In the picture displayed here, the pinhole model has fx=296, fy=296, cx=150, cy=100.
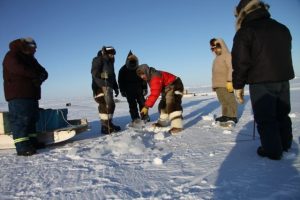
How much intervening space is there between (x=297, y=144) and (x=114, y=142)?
2.88m

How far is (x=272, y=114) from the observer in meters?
3.60

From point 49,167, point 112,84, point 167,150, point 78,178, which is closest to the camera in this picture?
point 78,178

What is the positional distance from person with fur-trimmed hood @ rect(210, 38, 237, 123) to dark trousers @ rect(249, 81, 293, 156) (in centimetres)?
272

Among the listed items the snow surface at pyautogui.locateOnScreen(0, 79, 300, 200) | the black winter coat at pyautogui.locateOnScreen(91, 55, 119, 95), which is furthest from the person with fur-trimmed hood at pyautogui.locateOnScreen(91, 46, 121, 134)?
the snow surface at pyautogui.locateOnScreen(0, 79, 300, 200)

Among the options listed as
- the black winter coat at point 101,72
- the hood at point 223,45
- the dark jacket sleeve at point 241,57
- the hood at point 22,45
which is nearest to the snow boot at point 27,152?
the hood at point 22,45

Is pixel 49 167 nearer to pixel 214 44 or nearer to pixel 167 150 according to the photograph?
pixel 167 150

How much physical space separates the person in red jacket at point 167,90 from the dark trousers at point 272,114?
2478 mm

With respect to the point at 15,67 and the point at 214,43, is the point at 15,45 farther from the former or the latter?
the point at 214,43

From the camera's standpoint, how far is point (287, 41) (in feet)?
12.1

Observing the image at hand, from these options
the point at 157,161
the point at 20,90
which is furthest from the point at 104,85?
the point at 157,161

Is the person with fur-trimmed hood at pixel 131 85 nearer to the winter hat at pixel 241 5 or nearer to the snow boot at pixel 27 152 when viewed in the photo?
the snow boot at pixel 27 152

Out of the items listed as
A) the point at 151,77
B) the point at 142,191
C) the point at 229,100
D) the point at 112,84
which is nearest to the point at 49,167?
the point at 142,191

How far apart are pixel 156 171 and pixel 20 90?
2800mm

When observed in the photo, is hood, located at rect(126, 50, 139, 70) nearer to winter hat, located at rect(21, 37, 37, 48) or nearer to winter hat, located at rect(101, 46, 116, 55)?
winter hat, located at rect(101, 46, 116, 55)
